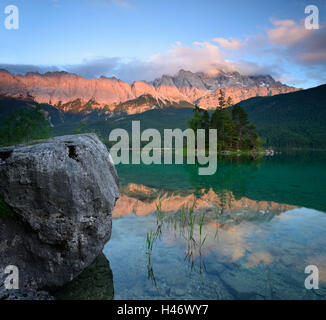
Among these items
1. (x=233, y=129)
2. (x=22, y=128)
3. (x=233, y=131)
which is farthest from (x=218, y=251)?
(x=233, y=129)

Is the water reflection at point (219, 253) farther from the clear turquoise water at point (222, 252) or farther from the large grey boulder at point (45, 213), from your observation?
the large grey boulder at point (45, 213)

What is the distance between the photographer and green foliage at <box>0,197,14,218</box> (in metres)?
6.93

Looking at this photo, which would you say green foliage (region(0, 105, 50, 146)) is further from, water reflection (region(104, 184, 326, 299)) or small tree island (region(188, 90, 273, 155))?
small tree island (region(188, 90, 273, 155))

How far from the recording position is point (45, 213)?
7000mm

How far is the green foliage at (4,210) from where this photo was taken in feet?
22.7

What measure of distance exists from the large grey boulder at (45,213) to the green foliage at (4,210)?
0.09 m

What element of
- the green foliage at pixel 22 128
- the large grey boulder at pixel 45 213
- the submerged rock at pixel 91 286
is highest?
the green foliage at pixel 22 128

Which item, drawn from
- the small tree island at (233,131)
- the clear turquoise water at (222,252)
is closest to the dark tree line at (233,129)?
the small tree island at (233,131)

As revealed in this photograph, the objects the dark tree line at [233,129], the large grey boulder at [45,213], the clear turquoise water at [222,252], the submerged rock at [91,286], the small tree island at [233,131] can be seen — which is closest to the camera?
the large grey boulder at [45,213]

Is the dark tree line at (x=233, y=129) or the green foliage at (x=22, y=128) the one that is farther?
the dark tree line at (x=233, y=129)

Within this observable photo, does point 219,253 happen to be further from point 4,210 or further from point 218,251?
point 4,210

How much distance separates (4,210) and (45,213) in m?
1.36
